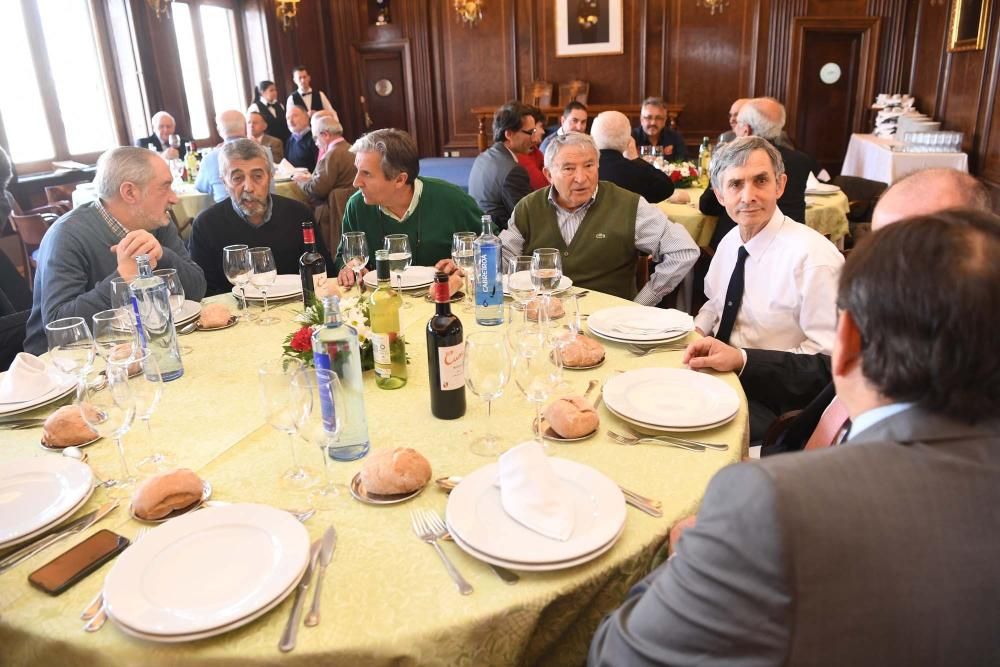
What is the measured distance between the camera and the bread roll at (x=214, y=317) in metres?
2.35

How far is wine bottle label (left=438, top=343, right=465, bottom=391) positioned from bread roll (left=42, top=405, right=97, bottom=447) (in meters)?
0.76

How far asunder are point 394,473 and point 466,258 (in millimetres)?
1248

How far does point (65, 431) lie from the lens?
157cm

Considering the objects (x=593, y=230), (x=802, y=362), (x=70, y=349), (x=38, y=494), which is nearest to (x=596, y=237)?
(x=593, y=230)

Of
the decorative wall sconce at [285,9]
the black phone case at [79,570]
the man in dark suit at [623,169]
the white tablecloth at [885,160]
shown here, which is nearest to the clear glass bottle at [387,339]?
the black phone case at [79,570]

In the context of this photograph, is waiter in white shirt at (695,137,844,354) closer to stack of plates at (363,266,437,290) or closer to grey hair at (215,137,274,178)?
stack of plates at (363,266,437,290)

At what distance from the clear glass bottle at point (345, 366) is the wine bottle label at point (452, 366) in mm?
188

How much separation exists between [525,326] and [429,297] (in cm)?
109

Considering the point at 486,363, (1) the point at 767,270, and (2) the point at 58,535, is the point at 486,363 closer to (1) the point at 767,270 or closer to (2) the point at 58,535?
(2) the point at 58,535

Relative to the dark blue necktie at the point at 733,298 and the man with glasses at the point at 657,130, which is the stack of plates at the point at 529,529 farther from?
the man with glasses at the point at 657,130

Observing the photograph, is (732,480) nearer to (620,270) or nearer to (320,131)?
(620,270)

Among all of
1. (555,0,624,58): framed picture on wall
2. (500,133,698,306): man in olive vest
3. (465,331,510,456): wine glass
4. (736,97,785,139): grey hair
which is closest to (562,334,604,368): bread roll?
(465,331,510,456): wine glass

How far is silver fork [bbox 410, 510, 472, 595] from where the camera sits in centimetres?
111

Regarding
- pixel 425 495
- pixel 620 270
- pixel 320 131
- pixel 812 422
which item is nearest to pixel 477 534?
pixel 425 495
